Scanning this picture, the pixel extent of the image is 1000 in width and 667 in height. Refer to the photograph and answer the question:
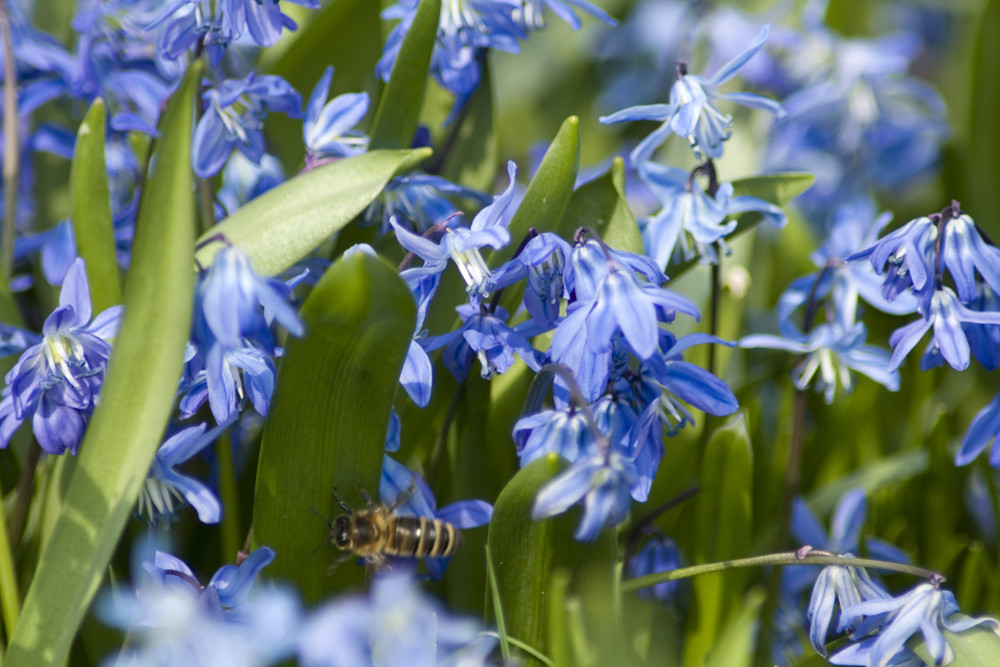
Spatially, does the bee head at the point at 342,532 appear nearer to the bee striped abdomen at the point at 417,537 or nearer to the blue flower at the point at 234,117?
the bee striped abdomen at the point at 417,537

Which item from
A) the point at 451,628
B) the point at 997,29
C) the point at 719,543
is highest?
the point at 451,628

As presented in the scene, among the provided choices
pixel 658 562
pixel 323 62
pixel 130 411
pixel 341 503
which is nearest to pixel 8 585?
pixel 130 411

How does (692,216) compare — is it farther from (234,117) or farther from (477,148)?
(234,117)

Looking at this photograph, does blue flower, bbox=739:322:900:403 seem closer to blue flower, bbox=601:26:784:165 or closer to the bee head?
blue flower, bbox=601:26:784:165

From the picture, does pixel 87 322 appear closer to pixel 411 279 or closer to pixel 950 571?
pixel 411 279

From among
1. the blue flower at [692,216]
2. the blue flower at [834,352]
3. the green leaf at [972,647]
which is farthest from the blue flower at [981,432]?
the blue flower at [692,216]

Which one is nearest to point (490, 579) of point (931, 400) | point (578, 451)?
point (578, 451)
